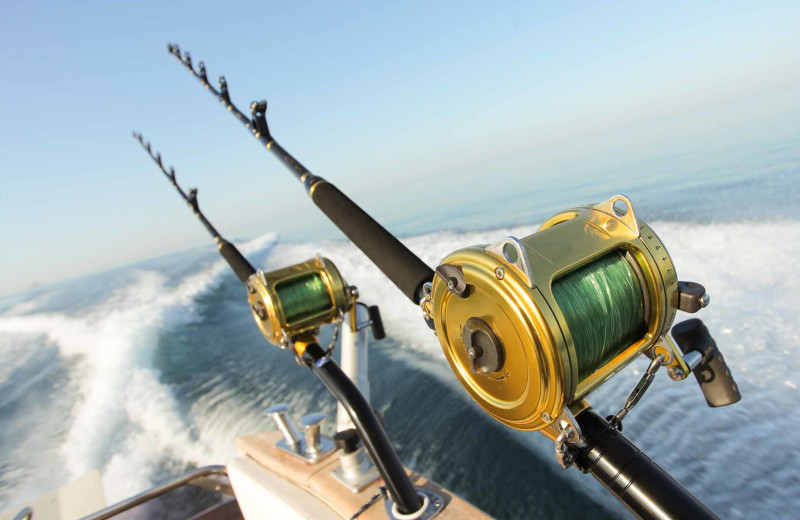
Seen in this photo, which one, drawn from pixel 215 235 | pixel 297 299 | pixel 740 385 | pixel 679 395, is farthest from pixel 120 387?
pixel 740 385

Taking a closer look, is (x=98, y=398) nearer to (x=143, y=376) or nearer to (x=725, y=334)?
(x=143, y=376)

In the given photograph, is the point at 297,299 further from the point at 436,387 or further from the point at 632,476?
the point at 436,387

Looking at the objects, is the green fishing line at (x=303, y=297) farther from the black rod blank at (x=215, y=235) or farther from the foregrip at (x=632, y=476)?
the foregrip at (x=632, y=476)

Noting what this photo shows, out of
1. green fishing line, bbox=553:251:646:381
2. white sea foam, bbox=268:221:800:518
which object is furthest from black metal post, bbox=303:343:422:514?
white sea foam, bbox=268:221:800:518

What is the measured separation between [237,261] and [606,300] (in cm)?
196

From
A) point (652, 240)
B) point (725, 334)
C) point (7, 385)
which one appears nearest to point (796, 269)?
point (725, 334)

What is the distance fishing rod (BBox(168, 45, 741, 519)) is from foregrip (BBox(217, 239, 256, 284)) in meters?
1.57

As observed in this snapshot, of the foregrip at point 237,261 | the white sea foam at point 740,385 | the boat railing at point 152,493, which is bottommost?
the white sea foam at point 740,385

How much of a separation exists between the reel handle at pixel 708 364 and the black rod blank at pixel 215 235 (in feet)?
5.71

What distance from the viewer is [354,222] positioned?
1.42m

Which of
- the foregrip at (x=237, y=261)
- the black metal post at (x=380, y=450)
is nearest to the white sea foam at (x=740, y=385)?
the black metal post at (x=380, y=450)

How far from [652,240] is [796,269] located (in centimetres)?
421

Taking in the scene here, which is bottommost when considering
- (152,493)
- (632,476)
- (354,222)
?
(152,493)

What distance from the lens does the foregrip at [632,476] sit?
0.63m
